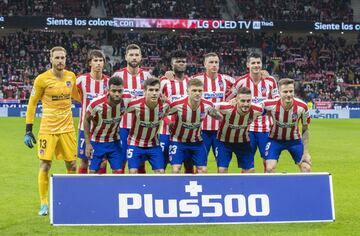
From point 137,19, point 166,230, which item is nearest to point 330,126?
point 137,19

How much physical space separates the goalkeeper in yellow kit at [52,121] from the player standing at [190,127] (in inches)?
54.5

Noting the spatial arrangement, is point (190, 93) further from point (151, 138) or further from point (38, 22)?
point (38, 22)

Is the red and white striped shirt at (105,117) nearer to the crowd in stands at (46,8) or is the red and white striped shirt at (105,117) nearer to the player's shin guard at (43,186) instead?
the player's shin guard at (43,186)

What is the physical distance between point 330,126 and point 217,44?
17241mm

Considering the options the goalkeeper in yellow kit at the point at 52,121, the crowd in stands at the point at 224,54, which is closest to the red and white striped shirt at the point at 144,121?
the goalkeeper in yellow kit at the point at 52,121

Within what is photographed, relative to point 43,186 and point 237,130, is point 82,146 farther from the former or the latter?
point 237,130

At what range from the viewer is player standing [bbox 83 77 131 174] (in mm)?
7973

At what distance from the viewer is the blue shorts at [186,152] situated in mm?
8484

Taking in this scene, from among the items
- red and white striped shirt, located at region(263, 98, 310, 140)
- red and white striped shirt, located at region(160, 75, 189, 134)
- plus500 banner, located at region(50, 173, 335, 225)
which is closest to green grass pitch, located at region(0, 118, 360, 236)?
plus500 banner, located at region(50, 173, 335, 225)

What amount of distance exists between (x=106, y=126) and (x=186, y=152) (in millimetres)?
1177

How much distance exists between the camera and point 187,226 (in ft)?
23.3

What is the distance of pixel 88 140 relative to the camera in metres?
8.09

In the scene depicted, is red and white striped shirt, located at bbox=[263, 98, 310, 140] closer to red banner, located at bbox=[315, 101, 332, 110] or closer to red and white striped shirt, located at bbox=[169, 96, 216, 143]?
red and white striped shirt, located at bbox=[169, 96, 216, 143]

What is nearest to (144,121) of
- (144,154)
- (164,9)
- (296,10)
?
(144,154)
